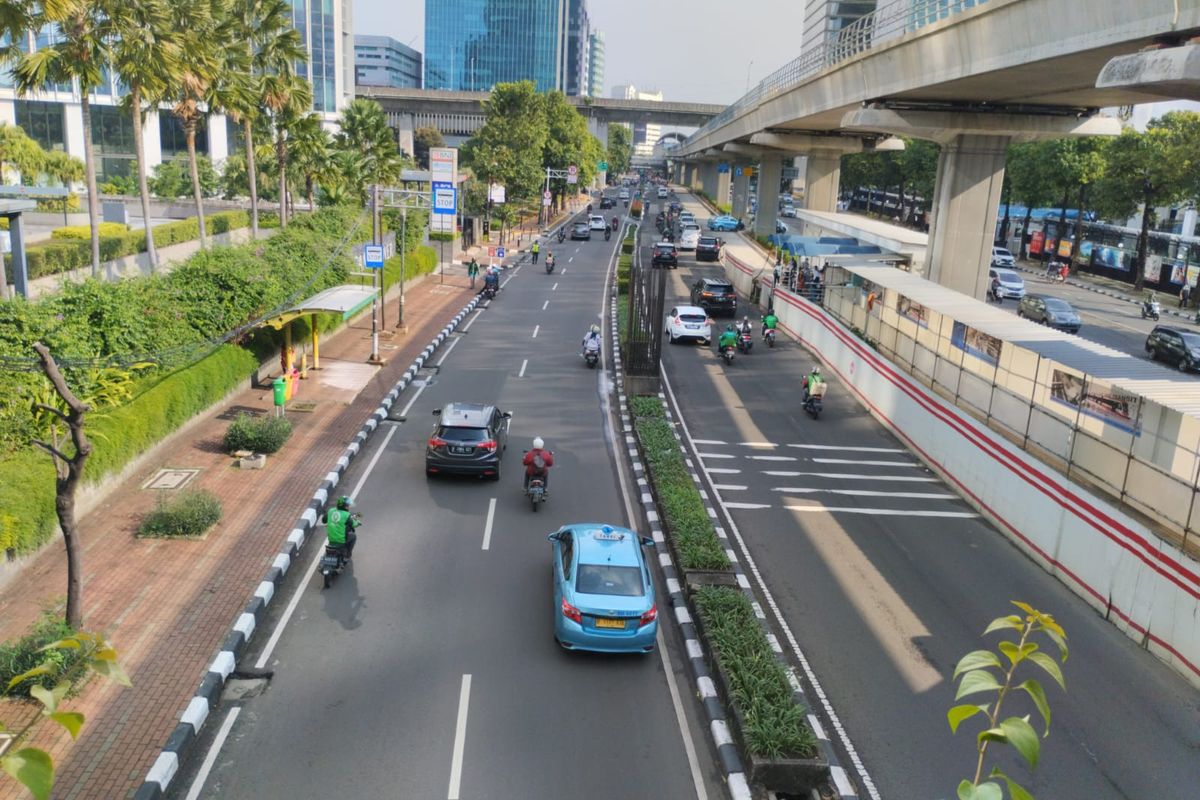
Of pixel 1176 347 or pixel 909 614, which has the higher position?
pixel 1176 347

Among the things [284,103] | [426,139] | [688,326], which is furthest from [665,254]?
[426,139]

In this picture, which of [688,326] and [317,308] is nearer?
[317,308]

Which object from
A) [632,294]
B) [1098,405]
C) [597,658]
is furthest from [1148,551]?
[632,294]

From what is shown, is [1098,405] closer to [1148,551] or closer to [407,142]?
[1148,551]

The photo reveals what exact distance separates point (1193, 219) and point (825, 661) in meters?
79.1

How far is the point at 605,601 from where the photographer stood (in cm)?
1323

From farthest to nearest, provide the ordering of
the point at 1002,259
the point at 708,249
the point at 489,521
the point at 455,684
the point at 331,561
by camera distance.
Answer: the point at 708,249
the point at 1002,259
the point at 489,521
the point at 331,561
the point at 455,684

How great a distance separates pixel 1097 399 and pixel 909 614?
5855 millimetres

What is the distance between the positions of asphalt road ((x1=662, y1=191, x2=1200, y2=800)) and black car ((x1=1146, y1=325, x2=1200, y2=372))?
56.7 feet

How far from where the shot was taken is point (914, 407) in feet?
81.3

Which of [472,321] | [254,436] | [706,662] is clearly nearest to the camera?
[706,662]

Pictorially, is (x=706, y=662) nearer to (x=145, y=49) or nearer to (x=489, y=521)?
(x=489, y=521)

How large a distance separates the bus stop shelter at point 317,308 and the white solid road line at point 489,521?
8.57m

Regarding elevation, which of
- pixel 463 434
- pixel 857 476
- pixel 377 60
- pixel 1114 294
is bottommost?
pixel 857 476
